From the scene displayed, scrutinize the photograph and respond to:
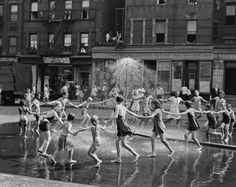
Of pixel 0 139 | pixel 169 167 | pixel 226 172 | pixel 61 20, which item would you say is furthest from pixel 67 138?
pixel 61 20

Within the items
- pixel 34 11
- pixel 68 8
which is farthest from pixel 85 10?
pixel 34 11

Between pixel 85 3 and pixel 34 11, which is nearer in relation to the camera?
pixel 85 3

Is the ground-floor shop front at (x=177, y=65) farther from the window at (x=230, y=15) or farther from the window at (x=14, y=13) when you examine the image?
the window at (x=14, y=13)

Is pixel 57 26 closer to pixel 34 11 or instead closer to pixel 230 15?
pixel 34 11

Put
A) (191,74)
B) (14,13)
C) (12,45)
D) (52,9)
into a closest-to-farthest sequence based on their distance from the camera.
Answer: (191,74) → (52,9) → (14,13) → (12,45)

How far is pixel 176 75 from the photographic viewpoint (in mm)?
39469

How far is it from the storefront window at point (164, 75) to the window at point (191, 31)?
297cm

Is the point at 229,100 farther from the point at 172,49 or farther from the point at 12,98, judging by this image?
the point at 12,98

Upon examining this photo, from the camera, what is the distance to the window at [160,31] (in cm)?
4069

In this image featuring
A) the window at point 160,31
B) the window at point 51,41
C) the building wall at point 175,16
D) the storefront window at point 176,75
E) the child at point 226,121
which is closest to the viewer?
the child at point 226,121

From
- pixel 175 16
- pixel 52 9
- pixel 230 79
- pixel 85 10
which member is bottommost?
pixel 230 79

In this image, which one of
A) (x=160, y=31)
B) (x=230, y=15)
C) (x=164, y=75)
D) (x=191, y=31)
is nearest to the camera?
(x=230, y=15)

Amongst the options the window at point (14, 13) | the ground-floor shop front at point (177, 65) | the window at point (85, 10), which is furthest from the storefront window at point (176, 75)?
the window at point (14, 13)

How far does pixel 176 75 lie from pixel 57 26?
14.5m
